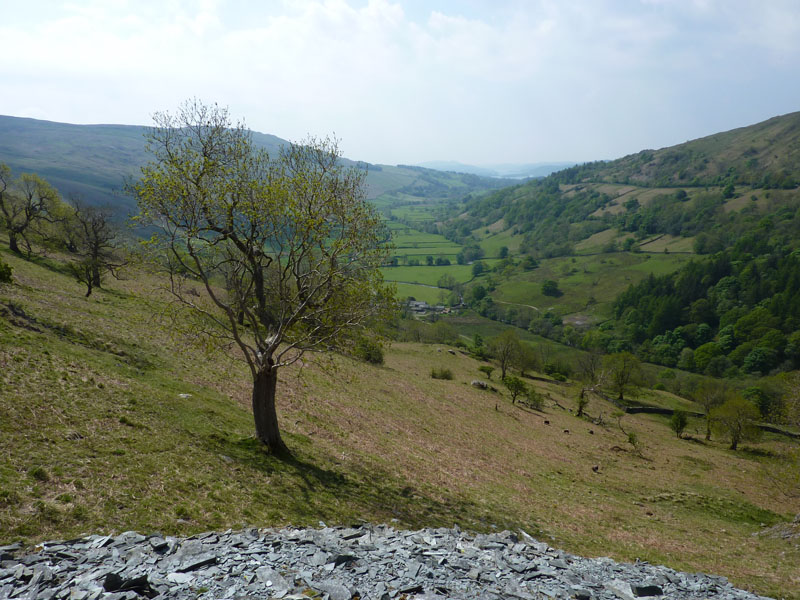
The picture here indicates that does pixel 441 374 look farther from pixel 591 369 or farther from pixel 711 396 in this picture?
pixel 711 396

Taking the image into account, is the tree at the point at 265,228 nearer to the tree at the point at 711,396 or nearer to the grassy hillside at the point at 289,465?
the grassy hillside at the point at 289,465

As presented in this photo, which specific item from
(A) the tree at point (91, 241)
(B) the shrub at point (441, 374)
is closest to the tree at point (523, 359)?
(B) the shrub at point (441, 374)

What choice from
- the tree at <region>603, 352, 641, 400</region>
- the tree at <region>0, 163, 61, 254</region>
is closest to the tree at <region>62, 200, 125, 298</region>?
the tree at <region>0, 163, 61, 254</region>

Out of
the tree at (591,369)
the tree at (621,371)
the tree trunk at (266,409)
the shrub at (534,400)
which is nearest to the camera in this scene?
the tree trunk at (266,409)

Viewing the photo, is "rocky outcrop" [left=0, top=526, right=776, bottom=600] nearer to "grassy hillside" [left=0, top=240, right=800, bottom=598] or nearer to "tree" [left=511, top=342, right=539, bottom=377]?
"grassy hillside" [left=0, top=240, right=800, bottom=598]

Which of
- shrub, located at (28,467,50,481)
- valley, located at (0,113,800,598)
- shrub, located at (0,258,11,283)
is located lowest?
valley, located at (0,113,800,598)

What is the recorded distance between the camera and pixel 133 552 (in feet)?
35.1

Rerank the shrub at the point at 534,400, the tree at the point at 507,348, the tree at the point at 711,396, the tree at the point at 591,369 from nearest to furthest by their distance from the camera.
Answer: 1. the shrub at the point at 534,400
2. the tree at the point at 711,396
3. the tree at the point at 507,348
4. the tree at the point at 591,369

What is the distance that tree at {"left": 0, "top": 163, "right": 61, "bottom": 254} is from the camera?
61.1 metres

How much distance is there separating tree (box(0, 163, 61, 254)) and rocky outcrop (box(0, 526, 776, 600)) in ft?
225

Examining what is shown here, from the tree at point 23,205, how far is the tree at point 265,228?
5889 cm

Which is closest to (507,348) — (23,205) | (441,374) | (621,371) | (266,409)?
(441,374)

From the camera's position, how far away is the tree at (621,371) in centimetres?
9500

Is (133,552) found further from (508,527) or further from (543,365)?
(543,365)
